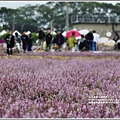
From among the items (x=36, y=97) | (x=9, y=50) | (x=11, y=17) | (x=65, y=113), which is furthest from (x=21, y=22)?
(x=65, y=113)

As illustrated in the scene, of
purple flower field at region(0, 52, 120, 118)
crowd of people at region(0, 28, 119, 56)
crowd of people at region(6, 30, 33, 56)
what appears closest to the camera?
purple flower field at region(0, 52, 120, 118)

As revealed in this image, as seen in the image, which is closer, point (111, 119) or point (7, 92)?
point (111, 119)

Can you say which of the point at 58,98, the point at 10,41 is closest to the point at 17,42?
the point at 10,41

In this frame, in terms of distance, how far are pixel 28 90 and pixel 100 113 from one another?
3.96 ft

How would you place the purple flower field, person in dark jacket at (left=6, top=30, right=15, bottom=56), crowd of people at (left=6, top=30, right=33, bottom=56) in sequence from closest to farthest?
the purple flower field, person in dark jacket at (left=6, top=30, right=15, bottom=56), crowd of people at (left=6, top=30, right=33, bottom=56)

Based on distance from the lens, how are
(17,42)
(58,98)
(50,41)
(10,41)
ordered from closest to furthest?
(58,98) → (10,41) → (17,42) → (50,41)

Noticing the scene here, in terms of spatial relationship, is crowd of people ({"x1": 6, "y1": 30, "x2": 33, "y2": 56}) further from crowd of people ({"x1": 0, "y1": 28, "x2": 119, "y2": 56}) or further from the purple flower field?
the purple flower field

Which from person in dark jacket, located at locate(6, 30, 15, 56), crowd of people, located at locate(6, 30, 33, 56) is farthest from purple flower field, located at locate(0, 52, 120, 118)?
crowd of people, located at locate(6, 30, 33, 56)

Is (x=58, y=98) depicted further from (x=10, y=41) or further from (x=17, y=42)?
(x=17, y=42)

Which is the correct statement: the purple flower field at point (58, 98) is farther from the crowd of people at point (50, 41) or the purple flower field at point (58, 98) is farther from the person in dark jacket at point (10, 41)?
the crowd of people at point (50, 41)

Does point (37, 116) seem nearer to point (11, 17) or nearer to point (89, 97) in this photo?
point (89, 97)

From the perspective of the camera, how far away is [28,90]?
4070mm

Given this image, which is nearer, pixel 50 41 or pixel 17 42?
pixel 17 42

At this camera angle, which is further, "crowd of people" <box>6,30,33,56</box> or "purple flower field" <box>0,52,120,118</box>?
"crowd of people" <box>6,30,33,56</box>
